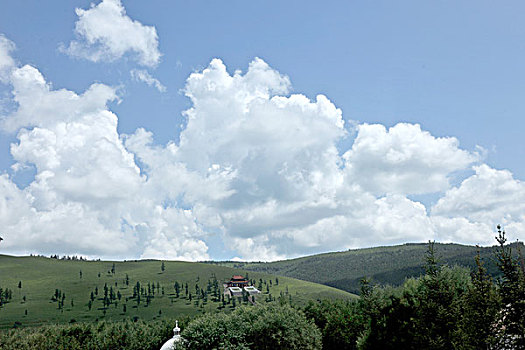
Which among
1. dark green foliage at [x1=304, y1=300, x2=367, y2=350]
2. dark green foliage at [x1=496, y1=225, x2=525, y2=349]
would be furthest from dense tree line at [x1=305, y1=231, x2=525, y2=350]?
dark green foliage at [x1=304, y1=300, x2=367, y2=350]

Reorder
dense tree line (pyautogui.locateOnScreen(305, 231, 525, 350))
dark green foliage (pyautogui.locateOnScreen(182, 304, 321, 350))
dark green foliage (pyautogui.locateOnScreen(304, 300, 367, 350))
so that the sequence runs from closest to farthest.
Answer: dense tree line (pyautogui.locateOnScreen(305, 231, 525, 350))
dark green foliage (pyautogui.locateOnScreen(182, 304, 321, 350))
dark green foliage (pyautogui.locateOnScreen(304, 300, 367, 350))

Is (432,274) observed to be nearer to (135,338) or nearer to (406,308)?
(406,308)

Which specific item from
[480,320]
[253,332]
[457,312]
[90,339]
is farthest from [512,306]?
[90,339]

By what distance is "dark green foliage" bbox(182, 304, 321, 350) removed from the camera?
5422 centimetres

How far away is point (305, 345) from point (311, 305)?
1586 inches

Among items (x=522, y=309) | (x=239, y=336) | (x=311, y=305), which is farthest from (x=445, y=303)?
(x=311, y=305)

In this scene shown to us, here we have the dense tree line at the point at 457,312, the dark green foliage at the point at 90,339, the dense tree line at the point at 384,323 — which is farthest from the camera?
the dark green foliage at the point at 90,339

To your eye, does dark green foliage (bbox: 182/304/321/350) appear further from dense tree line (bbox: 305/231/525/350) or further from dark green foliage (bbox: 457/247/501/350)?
dark green foliage (bbox: 457/247/501/350)

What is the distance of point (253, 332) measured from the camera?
56.5 metres

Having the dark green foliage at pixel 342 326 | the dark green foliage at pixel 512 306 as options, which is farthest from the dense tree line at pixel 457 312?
the dark green foliage at pixel 342 326

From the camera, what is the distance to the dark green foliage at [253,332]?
54219mm

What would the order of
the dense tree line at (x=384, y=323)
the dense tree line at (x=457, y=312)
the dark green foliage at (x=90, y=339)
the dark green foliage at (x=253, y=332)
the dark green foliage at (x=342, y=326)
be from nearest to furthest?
the dense tree line at (x=457, y=312) → the dense tree line at (x=384, y=323) → the dark green foliage at (x=253, y=332) → the dark green foliage at (x=90, y=339) → the dark green foliage at (x=342, y=326)

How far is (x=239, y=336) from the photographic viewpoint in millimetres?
55312

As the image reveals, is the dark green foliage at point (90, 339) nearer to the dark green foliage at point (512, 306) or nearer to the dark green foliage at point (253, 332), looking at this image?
the dark green foliage at point (253, 332)
